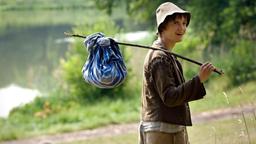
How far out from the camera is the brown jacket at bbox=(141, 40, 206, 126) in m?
2.94

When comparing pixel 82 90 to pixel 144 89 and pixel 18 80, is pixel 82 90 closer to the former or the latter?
pixel 18 80

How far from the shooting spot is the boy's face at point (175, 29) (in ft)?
10.0

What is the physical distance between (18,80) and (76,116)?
7269mm

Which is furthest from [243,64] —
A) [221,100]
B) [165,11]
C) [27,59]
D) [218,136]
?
[27,59]

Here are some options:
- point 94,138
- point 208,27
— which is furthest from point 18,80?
point 94,138

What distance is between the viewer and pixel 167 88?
2934 millimetres

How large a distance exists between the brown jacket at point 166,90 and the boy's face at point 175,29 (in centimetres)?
9

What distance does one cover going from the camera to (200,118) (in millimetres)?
8797

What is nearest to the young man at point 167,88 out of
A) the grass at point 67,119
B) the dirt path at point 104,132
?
the dirt path at point 104,132

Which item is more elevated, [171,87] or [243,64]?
[243,64]

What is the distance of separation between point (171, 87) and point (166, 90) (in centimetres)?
3

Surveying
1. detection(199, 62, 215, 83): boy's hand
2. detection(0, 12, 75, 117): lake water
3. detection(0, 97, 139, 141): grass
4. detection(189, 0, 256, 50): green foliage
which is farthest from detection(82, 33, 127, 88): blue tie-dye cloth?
detection(0, 12, 75, 117): lake water

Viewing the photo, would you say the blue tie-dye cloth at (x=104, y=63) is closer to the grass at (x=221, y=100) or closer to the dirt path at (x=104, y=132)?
the dirt path at (x=104, y=132)

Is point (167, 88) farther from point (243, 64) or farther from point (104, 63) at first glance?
point (243, 64)
